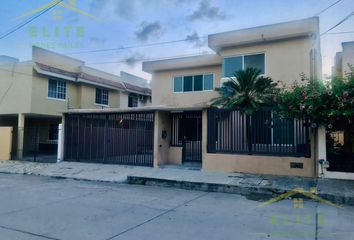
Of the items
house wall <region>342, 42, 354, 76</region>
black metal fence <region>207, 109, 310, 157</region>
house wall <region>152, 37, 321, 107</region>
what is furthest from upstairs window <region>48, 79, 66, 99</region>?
house wall <region>342, 42, 354, 76</region>

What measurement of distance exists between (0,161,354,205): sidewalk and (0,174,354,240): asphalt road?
1.86ft

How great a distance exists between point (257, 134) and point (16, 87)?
1648 centimetres

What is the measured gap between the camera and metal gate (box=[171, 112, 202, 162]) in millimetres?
14258

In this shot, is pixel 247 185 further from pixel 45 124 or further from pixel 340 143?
pixel 45 124

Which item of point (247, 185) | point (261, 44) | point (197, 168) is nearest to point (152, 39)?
point (261, 44)

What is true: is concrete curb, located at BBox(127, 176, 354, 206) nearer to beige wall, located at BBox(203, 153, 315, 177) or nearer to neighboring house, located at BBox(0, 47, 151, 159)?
beige wall, located at BBox(203, 153, 315, 177)

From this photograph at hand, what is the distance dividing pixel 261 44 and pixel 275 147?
6.71 m

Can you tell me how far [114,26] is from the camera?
1611cm

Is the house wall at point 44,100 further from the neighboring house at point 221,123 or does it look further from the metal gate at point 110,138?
the neighboring house at point 221,123

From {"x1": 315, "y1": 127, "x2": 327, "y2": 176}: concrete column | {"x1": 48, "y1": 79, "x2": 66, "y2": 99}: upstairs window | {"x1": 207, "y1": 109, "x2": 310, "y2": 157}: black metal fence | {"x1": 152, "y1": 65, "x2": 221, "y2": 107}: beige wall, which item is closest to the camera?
{"x1": 315, "y1": 127, "x2": 327, "y2": 176}: concrete column

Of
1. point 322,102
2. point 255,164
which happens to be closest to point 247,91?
point 255,164

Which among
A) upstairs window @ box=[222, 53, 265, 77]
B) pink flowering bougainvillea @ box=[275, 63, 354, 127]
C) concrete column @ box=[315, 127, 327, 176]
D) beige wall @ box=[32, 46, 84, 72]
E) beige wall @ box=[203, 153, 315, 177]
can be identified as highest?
beige wall @ box=[32, 46, 84, 72]

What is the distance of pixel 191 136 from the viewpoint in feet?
47.4

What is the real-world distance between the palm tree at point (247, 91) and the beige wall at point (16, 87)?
12.7 metres
